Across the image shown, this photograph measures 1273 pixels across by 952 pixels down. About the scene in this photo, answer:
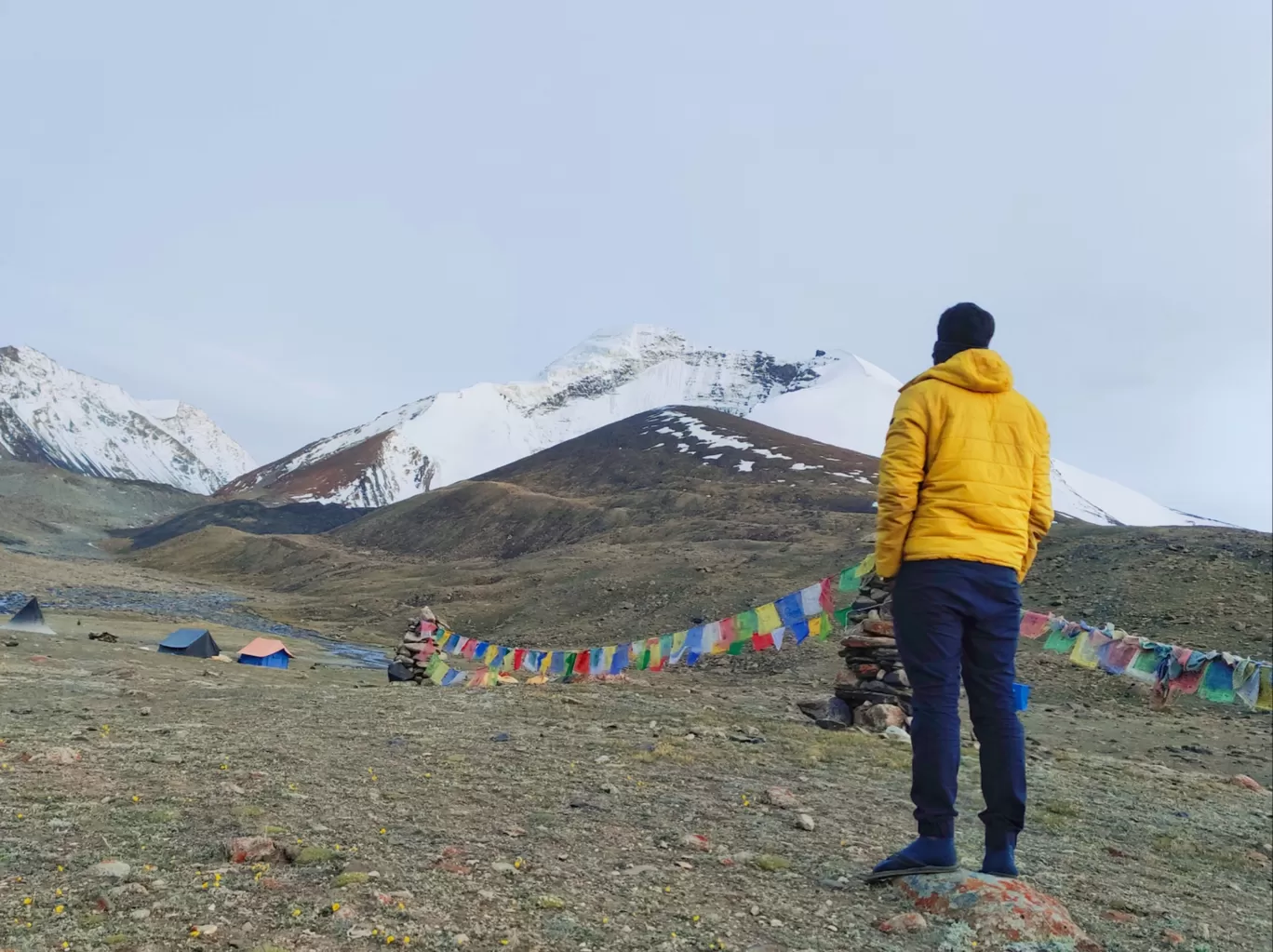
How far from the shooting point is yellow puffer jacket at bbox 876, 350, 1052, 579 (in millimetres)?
4176

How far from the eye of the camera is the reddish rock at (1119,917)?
14.2ft

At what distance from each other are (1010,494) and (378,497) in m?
177

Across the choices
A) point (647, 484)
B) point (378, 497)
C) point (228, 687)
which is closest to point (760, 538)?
point (647, 484)

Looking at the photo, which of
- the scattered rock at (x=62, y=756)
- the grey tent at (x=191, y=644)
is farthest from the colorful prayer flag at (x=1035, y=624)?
the grey tent at (x=191, y=644)

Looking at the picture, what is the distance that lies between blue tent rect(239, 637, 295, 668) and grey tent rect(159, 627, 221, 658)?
2.42 ft

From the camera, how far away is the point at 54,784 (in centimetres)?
518

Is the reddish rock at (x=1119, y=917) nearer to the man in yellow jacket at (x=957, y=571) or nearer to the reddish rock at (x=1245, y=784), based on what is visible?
the man in yellow jacket at (x=957, y=571)

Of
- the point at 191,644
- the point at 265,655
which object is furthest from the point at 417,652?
the point at 191,644

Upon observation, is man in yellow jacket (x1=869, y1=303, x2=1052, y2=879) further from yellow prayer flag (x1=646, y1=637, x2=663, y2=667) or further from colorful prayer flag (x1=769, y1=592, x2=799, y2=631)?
yellow prayer flag (x1=646, y1=637, x2=663, y2=667)

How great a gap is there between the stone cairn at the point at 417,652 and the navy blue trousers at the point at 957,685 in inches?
542

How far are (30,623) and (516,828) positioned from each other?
19.3 m

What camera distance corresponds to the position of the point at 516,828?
4.88 m

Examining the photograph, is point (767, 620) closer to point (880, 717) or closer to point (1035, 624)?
point (880, 717)

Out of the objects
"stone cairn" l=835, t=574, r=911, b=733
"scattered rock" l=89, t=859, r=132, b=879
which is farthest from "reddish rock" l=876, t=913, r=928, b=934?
"stone cairn" l=835, t=574, r=911, b=733
